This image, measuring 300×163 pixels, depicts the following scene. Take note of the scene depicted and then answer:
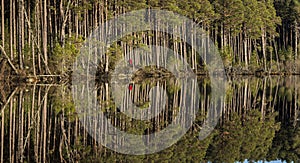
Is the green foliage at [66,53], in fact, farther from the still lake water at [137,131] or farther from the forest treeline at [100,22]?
the still lake water at [137,131]

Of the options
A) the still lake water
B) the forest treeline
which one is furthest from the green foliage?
the still lake water

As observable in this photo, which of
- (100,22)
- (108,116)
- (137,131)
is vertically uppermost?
(100,22)

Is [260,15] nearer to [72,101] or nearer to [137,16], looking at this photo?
[137,16]

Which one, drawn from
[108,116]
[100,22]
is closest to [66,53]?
[100,22]

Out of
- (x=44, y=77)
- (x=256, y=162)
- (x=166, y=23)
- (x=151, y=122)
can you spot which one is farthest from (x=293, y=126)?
(x=166, y=23)

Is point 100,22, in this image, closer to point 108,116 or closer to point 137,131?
point 108,116

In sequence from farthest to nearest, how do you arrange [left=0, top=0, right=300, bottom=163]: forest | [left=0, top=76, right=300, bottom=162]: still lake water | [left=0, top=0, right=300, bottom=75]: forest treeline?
1. [left=0, top=0, right=300, bottom=75]: forest treeline
2. [left=0, top=0, right=300, bottom=163]: forest
3. [left=0, top=76, right=300, bottom=162]: still lake water

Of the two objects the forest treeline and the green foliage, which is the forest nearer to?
the green foliage
